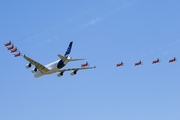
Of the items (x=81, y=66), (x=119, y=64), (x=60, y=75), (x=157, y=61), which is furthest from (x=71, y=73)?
(x=157, y=61)

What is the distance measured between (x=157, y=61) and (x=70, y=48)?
105ft

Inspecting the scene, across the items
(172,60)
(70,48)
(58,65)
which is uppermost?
(70,48)

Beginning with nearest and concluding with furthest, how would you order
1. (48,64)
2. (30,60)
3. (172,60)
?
1. (172,60)
2. (30,60)
3. (48,64)

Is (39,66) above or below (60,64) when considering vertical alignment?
above

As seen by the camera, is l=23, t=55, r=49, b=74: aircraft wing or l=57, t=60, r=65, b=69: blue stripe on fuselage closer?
l=23, t=55, r=49, b=74: aircraft wing

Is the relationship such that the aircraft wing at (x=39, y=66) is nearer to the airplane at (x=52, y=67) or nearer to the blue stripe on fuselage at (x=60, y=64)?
the airplane at (x=52, y=67)

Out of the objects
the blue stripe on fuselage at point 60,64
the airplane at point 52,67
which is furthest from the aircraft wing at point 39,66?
the blue stripe on fuselage at point 60,64

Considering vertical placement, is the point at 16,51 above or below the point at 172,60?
above

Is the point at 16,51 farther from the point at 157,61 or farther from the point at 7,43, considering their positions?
the point at 157,61

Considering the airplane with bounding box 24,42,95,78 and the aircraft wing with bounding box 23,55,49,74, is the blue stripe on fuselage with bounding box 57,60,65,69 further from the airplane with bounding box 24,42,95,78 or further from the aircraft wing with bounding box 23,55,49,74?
the aircraft wing with bounding box 23,55,49,74

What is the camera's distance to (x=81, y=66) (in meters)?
98.2

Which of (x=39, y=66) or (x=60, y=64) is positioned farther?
(x=39, y=66)

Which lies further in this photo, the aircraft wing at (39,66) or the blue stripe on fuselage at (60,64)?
the blue stripe on fuselage at (60,64)

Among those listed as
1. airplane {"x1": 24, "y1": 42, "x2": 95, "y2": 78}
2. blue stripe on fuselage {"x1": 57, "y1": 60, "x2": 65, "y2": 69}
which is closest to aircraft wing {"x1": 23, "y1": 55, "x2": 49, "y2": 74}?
airplane {"x1": 24, "y1": 42, "x2": 95, "y2": 78}
